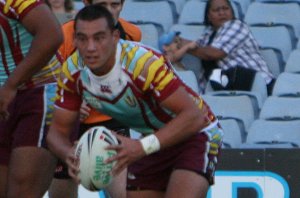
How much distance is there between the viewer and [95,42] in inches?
228

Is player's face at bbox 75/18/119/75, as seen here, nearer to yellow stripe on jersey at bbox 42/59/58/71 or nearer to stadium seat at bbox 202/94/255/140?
yellow stripe on jersey at bbox 42/59/58/71

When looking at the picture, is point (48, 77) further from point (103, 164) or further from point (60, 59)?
point (103, 164)

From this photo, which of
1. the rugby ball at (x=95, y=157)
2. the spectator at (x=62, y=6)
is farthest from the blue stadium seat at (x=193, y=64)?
the rugby ball at (x=95, y=157)

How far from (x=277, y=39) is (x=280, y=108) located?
1444 mm

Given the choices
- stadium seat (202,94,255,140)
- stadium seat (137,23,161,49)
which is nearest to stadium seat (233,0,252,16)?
stadium seat (137,23,161,49)

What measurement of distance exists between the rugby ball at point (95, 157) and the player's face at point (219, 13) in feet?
14.3

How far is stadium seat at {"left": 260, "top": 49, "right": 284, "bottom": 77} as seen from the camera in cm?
995

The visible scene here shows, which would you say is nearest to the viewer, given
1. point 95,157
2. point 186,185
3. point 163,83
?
point 95,157

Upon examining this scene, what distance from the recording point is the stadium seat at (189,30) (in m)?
10.4

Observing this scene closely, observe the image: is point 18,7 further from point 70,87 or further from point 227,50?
point 227,50

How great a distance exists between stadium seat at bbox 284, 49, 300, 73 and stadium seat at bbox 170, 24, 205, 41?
40.4 inches

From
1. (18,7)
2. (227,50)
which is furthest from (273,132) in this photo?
(18,7)

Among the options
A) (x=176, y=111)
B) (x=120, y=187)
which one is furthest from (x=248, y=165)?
(x=176, y=111)

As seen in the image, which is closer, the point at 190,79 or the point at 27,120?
Result: the point at 27,120
